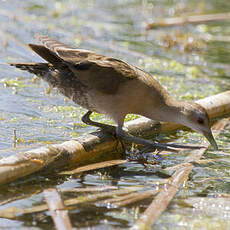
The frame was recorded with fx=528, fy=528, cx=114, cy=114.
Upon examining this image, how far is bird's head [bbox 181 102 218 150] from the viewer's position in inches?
199

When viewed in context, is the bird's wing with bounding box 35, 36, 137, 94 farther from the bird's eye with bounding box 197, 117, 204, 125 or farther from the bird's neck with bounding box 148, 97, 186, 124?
the bird's eye with bounding box 197, 117, 204, 125

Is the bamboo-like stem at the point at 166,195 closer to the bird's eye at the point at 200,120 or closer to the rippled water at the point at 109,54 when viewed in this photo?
the rippled water at the point at 109,54

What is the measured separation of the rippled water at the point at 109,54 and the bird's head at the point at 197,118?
284 millimetres

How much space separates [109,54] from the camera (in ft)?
28.1

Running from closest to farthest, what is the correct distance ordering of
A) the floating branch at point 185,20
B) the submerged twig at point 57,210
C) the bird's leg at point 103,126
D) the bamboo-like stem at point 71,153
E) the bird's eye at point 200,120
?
the submerged twig at point 57,210 → the bamboo-like stem at point 71,153 → the bird's eye at point 200,120 → the bird's leg at point 103,126 → the floating branch at point 185,20

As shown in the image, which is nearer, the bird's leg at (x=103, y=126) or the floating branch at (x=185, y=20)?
the bird's leg at (x=103, y=126)

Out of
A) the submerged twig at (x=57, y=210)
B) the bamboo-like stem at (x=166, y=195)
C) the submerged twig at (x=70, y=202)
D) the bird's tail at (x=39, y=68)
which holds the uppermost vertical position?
the bird's tail at (x=39, y=68)

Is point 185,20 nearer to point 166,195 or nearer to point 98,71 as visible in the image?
point 98,71

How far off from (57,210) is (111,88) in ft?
5.46

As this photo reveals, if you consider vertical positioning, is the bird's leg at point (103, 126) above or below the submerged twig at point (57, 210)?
above

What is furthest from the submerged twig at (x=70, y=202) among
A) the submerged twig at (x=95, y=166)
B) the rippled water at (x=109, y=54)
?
the submerged twig at (x=95, y=166)

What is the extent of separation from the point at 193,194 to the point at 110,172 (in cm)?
78

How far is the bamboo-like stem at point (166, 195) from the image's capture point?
3.51 metres

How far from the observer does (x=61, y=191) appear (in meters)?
3.99
